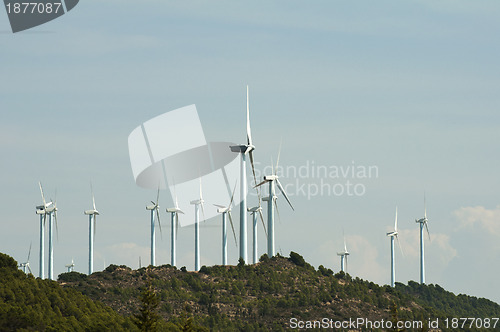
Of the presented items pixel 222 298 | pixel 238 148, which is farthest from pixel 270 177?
pixel 222 298

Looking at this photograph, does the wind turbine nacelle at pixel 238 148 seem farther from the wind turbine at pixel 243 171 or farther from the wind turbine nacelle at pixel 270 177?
the wind turbine nacelle at pixel 270 177

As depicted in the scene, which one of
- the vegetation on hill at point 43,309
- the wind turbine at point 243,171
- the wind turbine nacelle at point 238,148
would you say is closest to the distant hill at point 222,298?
the wind turbine at point 243,171

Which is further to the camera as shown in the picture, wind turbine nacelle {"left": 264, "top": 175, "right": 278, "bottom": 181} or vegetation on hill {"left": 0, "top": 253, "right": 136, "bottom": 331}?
wind turbine nacelle {"left": 264, "top": 175, "right": 278, "bottom": 181}

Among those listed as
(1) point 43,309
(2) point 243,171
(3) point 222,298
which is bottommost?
(1) point 43,309

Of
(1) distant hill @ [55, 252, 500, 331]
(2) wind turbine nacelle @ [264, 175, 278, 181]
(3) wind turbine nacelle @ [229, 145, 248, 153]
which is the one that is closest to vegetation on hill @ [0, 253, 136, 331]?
(1) distant hill @ [55, 252, 500, 331]

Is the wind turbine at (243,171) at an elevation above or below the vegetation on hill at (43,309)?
above

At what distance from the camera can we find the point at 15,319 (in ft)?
363

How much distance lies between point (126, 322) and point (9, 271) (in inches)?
890

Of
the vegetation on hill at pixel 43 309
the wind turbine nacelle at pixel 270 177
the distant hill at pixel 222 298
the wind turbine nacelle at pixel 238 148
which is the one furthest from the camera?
the wind turbine nacelle at pixel 270 177

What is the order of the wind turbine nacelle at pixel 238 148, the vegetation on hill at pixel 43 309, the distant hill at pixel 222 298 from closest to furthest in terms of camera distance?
the vegetation on hill at pixel 43 309 < the distant hill at pixel 222 298 < the wind turbine nacelle at pixel 238 148

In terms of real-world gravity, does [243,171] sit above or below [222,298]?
above

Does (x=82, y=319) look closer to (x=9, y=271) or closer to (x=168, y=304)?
(x=9, y=271)

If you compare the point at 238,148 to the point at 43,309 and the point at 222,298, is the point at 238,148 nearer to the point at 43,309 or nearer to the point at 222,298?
the point at 222,298

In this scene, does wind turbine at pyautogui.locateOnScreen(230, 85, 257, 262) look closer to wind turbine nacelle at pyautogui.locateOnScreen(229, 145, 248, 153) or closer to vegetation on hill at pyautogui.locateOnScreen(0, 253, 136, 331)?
wind turbine nacelle at pyautogui.locateOnScreen(229, 145, 248, 153)
